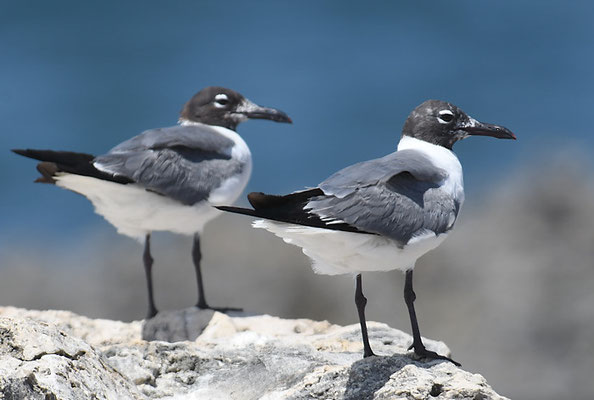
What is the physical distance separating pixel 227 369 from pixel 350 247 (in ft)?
3.63

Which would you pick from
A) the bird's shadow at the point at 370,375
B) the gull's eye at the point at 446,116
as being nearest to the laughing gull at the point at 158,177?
the gull's eye at the point at 446,116

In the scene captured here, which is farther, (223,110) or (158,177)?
(223,110)

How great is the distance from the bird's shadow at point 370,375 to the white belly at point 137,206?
4.06m

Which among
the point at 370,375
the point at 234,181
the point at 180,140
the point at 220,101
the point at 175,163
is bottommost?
the point at 370,375

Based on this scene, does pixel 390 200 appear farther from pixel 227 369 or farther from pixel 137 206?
pixel 137 206

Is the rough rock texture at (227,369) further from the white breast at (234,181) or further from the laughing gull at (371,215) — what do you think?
the white breast at (234,181)

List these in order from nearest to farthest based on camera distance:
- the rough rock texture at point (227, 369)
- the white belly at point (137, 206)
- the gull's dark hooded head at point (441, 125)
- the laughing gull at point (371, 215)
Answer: the rough rock texture at point (227, 369) < the laughing gull at point (371, 215) < the gull's dark hooded head at point (441, 125) < the white belly at point (137, 206)

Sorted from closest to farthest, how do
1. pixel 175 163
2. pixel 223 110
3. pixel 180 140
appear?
pixel 175 163, pixel 180 140, pixel 223 110

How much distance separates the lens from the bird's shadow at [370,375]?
19.9 ft

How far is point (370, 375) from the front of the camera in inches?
246

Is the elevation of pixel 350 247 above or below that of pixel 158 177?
above

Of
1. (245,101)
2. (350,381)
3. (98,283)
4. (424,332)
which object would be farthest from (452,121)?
(98,283)

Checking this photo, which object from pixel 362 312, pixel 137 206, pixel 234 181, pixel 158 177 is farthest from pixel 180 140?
pixel 362 312

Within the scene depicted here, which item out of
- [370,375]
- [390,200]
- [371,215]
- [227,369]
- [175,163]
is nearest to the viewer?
[370,375]
